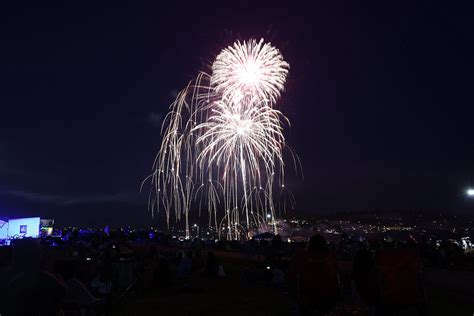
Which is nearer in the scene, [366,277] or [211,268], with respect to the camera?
[366,277]

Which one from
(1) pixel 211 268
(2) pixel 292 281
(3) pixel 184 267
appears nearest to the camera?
(2) pixel 292 281

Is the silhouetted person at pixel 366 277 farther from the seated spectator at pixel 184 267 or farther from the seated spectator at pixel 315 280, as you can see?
the seated spectator at pixel 184 267

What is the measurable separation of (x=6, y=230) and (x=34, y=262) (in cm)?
3358

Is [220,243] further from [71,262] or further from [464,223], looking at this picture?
[464,223]

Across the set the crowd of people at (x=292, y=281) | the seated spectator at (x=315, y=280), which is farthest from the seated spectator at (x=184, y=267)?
the seated spectator at (x=315, y=280)

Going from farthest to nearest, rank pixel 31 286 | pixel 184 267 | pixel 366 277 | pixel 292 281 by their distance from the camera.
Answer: pixel 184 267
pixel 366 277
pixel 292 281
pixel 31 286

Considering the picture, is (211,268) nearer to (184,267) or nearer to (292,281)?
(184,267)

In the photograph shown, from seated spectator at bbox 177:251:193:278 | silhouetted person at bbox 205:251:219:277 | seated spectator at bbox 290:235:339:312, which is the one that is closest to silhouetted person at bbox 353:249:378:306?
seated spectator at bbox 290:235:339:312

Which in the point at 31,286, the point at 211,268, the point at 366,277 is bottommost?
the point at 366,277

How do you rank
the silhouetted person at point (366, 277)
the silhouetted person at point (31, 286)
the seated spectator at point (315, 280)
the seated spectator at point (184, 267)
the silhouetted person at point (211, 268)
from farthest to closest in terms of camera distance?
1. the silhouetted person at point (211, 268)
2. the seated spectator at point (184, 267)
3. the silhouetted person at point (366, 277)
4. the seated spectator at point (315, 280)
5. the silhouetted person at point (31, 286)

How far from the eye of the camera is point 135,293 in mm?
11484

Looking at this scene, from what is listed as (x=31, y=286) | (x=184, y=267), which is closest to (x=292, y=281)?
(x=31, y=286)

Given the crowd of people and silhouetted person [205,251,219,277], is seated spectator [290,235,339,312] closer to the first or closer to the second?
the crowd of people

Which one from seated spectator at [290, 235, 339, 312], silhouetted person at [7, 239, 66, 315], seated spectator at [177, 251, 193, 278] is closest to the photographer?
silhouetted person at [7, 239, 66, 315]
